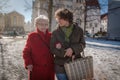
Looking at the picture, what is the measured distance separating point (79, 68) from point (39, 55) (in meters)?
0.64

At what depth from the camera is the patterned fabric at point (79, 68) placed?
11.5ft

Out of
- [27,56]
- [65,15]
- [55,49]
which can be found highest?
[65,15]

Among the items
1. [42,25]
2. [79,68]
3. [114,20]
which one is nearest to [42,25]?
[42,25]

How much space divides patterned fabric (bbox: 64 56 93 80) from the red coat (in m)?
0.45

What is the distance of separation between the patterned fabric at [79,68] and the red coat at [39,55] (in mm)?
454

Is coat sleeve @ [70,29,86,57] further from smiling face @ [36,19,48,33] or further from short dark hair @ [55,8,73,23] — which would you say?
smiling face @ [36,19,48,33]

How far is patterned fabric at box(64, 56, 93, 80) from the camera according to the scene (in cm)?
351

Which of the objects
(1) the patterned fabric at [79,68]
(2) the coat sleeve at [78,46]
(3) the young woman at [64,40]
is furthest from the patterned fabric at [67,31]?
A: (1) the patterned fabric at [79,68]

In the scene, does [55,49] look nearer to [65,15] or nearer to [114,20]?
[65,15]

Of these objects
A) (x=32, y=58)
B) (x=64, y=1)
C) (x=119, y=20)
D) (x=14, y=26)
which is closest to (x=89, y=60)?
(x=32, y=58)

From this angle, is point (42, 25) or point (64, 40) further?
point (42, 25)

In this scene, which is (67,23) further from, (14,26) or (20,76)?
(14,26)

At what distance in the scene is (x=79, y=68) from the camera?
3.57m

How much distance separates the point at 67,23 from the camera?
3.63m
